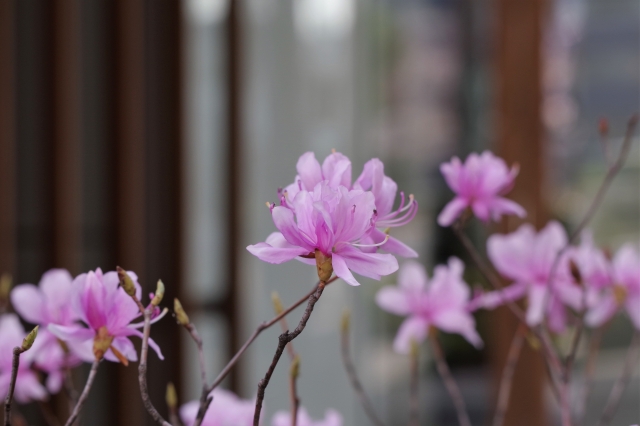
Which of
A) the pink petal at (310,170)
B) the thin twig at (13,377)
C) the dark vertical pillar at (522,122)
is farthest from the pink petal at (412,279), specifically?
the dark vertical pillar at (522,122)

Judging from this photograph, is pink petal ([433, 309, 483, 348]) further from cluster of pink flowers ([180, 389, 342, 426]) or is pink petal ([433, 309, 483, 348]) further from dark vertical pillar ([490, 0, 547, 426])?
dark vertical pillar ([490, 0, 547, 426])

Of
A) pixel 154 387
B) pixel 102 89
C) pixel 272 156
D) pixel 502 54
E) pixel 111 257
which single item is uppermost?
pixel 502 54

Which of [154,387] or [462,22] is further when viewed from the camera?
[462,22]

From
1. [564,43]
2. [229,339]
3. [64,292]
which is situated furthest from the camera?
[564,43]

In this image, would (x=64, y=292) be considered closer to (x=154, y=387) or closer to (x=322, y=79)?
(x=154, y=387)

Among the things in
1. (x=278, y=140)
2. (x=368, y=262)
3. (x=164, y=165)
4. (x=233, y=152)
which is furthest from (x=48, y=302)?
(x=278, y=140)

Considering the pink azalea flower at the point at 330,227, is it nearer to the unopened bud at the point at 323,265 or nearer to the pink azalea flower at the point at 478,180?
the unopened bud at the point at 323,265

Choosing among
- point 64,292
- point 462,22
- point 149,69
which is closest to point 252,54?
point 149,69
